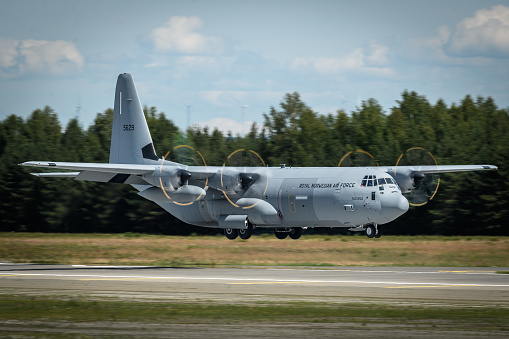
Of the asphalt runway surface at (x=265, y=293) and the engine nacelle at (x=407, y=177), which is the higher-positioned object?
the engine nacelle at (x=407, y=177)

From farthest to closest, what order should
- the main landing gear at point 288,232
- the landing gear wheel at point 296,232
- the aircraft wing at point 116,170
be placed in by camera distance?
the landing gear wheel at point 296,232 → the main landing gear at point 288,232 → the aircraft wing at point 116,170

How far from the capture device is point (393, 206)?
1292 inches

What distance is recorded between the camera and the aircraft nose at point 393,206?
1292 inches

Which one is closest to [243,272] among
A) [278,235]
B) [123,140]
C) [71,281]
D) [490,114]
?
[71,281]

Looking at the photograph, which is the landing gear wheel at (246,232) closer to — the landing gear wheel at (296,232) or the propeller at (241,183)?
the propeller at (241,183)

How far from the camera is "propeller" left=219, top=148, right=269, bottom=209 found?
36.6 meters

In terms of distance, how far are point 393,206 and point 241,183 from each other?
8.64 meters

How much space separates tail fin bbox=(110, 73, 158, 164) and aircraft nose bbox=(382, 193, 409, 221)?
14.7 meters

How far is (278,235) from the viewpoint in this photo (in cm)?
3988

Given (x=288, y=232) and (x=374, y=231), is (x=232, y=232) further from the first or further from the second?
(x=374, y=231)

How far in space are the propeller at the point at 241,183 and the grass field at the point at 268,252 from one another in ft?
11.0

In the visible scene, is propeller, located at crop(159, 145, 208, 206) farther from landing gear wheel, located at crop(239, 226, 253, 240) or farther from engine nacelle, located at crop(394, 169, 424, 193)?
engine nacelle, located at crop(394, 169, 424, 193)

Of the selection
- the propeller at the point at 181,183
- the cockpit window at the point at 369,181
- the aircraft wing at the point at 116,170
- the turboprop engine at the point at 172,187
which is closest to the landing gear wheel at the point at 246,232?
the propeller at the point at 181,183

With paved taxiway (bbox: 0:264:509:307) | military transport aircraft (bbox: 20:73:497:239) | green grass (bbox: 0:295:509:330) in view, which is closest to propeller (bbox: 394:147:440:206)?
military transport aircraft (bbox: 20:73:497:239)
